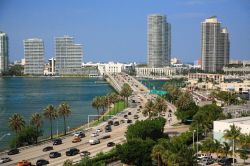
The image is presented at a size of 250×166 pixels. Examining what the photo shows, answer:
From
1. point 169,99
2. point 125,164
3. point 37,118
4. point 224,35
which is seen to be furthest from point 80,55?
point 125,164

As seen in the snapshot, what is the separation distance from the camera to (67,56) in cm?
11838

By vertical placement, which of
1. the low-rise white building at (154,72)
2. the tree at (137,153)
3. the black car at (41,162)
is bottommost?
the black car at (41,162)

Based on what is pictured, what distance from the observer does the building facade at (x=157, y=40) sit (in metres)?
127

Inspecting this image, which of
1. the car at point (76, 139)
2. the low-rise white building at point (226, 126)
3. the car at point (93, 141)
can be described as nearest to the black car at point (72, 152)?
the car at point (93, 141)

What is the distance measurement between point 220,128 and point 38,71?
330ft

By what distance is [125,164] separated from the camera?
1638cm

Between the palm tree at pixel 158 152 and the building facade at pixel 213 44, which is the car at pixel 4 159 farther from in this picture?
the building facade at pixel 213 44

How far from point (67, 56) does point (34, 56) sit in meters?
8.44

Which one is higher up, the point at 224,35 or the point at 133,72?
the point at 224,35

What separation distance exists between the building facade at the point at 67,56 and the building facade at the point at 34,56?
4131 mm

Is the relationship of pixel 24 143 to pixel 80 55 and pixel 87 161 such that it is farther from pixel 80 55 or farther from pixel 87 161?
pixel 80 55

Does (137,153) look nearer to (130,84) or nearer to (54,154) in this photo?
(54,154)

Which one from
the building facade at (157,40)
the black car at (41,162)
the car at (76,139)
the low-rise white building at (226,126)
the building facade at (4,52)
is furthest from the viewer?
the building facade at (157,40)

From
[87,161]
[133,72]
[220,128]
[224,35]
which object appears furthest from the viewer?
[133,72]
